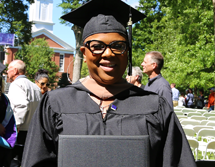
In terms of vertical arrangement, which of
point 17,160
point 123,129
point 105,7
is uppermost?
point 105,7

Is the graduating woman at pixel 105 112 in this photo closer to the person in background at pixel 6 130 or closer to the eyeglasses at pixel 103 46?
the eyeglasses at pixel 103 46

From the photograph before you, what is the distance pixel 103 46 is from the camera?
1.65 meters

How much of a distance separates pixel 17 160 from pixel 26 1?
2079 centimetres

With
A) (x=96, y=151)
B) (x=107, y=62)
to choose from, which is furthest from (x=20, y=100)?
(x=96, y=151)

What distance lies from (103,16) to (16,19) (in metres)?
22.2

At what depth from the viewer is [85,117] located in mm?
1594

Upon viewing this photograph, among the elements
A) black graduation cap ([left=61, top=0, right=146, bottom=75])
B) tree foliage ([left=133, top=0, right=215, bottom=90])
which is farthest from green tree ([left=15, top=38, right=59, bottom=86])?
black graduation cap ([left=61, top=0, right=146, bottom=75])

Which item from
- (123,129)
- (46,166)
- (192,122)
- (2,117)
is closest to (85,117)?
(123,129)

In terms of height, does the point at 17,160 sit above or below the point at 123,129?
below

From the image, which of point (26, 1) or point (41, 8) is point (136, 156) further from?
point (41, 8)

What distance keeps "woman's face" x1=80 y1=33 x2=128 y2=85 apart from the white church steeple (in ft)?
205

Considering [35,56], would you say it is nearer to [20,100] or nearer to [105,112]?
[20,100]

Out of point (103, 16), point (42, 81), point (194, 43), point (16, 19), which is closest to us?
point (103, 16)

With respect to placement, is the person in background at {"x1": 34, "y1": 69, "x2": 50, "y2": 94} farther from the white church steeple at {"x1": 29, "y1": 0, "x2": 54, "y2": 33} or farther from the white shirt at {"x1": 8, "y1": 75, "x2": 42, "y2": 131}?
the white church steeple at {"x1": 29, "y1": 0, "x2": 54, "y2": 33}
